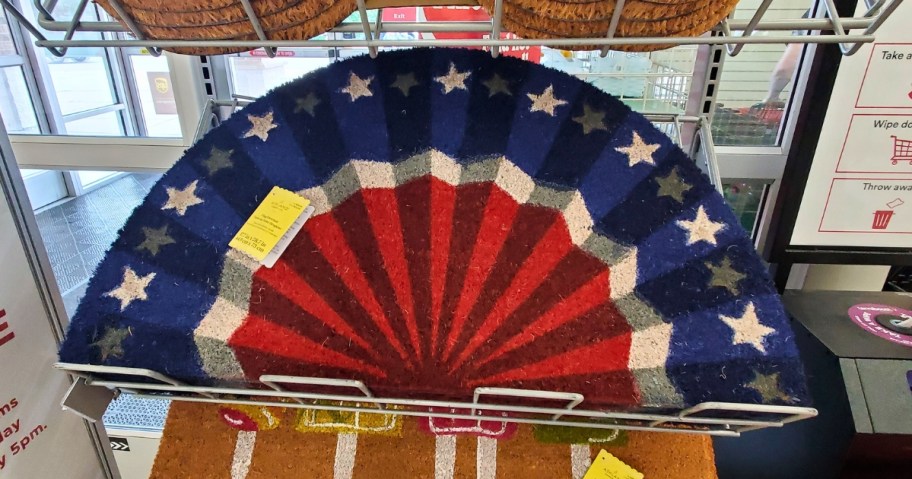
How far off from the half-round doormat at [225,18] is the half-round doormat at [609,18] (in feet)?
0.50

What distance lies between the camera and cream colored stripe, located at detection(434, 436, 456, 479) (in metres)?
0.66

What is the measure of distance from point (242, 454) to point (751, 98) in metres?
0.99

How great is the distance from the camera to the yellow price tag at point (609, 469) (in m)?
0.63

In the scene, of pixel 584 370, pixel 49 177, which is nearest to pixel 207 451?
pixel 584 370

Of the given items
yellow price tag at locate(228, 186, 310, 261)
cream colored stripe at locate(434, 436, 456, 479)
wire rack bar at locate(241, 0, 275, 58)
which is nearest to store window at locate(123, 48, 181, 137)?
yellow price tag at locate(228, 186, 310, 261)

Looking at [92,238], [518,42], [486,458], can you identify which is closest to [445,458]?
[486,458]

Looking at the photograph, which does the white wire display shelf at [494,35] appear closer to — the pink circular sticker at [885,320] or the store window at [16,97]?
the pink circular sticker at [885,320]

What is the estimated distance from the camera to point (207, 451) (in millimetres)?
689

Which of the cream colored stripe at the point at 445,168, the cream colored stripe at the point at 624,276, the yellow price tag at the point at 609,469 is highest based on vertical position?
the cream colored stripe at the point at 445,168

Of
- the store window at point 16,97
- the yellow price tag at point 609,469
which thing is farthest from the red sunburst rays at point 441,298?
the store window at point 16,97

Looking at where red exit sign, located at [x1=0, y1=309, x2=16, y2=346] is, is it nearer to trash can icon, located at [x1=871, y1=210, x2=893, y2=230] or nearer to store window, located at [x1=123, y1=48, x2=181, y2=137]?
store window, located at [x1=123, y1=48, x2=181, y2=137]

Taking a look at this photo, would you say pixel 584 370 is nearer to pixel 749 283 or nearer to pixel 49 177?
pixel 749 283

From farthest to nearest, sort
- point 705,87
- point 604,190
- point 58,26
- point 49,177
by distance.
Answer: point 49,177, point 705,87, point 604,190, point 58,26

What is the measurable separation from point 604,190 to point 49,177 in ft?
6.80
